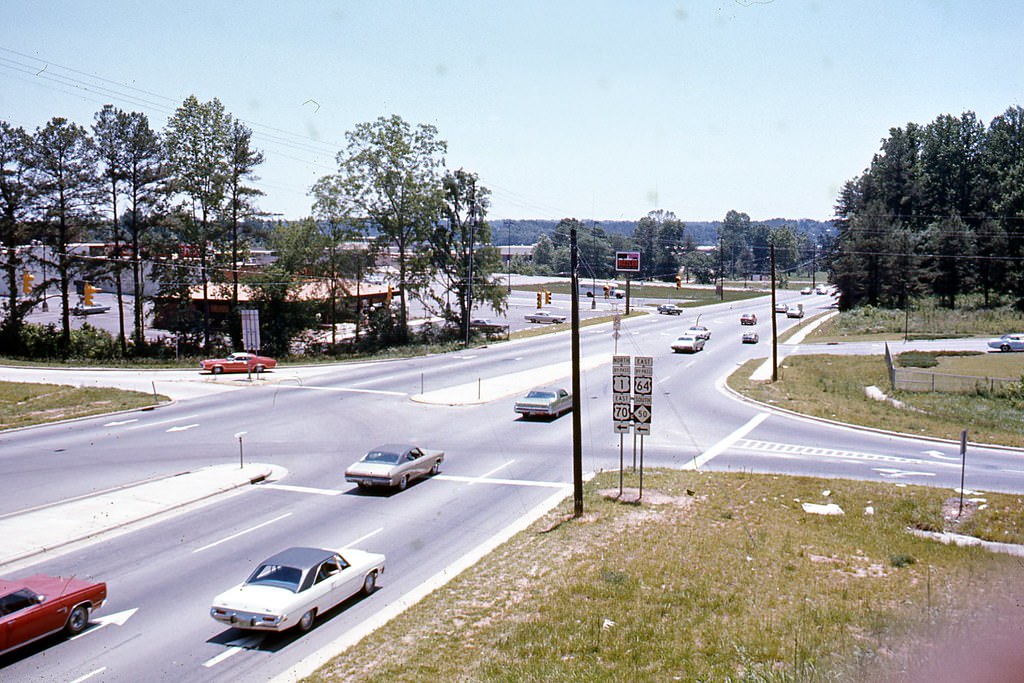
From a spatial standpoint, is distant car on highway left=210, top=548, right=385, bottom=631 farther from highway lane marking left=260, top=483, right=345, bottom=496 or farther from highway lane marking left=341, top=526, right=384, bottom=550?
highway lane marking left=260, top=483, right=345, bottom=496

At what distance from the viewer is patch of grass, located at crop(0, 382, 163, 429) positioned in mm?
33375

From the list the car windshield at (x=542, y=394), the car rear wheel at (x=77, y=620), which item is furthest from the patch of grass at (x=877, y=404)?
the car rear wheel at (x=77, y=620)

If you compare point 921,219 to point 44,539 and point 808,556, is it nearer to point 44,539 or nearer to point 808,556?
point 808,556

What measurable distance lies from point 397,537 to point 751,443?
16.0 metres

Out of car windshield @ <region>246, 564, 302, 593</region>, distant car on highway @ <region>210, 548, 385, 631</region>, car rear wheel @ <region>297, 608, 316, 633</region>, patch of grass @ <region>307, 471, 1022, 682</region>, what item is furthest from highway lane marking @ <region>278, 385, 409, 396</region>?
car rear wheel @ <region>297, 608, 316, 633</region>

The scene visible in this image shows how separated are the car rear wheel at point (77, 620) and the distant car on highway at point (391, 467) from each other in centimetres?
957

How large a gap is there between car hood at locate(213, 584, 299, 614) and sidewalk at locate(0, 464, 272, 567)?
6948 millimetres

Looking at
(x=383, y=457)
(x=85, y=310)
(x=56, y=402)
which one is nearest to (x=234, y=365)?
(x=56, y=402)

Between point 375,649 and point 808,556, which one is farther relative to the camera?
point 808,556

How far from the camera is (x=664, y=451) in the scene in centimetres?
2856

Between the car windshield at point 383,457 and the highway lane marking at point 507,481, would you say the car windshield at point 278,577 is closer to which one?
the car windshield at point 383,457

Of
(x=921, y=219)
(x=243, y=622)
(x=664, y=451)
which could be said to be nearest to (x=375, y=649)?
(x=243, y=622)

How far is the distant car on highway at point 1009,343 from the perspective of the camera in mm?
59531

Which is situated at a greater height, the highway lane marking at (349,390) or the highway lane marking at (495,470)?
the highway lane marking at (349,390)
